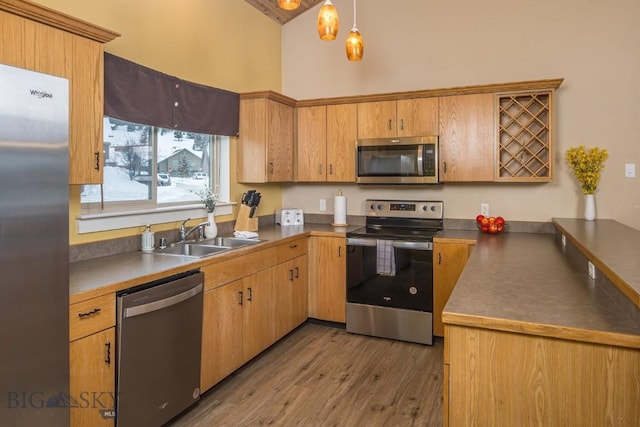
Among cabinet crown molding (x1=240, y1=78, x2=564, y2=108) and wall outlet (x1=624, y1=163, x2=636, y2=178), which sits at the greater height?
cabinet crown molding (x1=240, y1=78, x2=564, y2=108)

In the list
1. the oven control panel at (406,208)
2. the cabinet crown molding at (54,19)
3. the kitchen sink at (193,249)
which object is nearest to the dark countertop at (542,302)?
the oven control panel at (406,208)

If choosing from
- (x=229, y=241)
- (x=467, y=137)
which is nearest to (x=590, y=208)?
(x=467, y=137)

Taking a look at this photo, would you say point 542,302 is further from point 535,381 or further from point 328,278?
point 328,278

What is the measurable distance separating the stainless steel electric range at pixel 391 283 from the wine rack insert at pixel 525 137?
70 centimetres

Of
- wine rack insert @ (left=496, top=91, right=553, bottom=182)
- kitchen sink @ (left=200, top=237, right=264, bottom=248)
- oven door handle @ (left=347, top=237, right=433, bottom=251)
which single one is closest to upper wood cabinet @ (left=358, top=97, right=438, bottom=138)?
wine rack insert @ (left=496, top=91, right=553, bottom=182)

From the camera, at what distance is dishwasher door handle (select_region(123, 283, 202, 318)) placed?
2.01 metres

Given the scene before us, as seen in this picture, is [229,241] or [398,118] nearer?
[229,241]

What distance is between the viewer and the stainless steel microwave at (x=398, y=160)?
3.68m

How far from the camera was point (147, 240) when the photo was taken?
2.79m

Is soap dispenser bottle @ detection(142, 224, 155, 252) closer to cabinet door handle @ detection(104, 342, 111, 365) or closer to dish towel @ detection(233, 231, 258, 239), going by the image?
dish towel @ detection(233, 231, 258, 239)

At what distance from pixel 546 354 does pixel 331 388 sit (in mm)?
1640

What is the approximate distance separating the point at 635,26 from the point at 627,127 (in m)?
0.78

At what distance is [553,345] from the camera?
4.75 feet

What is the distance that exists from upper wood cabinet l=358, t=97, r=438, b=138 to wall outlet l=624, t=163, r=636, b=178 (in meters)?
1.50
